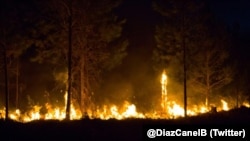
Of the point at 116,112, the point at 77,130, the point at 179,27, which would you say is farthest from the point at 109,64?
the point at 77,130

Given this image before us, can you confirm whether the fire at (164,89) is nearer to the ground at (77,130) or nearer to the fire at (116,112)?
the fire at (116,112)

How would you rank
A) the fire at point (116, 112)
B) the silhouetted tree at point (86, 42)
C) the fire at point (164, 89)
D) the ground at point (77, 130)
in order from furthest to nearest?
the fire at point (164, 89)
the silhouetted tree at point (86, 42)
the fire at point (116, 112)
the ground at point (77, 130)

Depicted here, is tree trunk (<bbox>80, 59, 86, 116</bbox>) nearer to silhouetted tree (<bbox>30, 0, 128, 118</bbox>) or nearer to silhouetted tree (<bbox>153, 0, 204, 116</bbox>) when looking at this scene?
silhouetted tree (<bbox>30, 0, 128, 118</bbox>)

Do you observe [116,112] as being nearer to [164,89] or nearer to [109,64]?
[109,64]

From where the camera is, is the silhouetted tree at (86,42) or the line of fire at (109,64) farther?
the silhouetted tree at (86,42)

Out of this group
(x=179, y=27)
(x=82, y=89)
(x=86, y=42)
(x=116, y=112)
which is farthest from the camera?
(x=179, y=27)

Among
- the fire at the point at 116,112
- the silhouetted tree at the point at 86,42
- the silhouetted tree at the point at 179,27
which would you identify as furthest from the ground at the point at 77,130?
the silhouetted tree at the point at 179,27

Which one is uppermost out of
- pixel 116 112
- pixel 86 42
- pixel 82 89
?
pixel 86 42

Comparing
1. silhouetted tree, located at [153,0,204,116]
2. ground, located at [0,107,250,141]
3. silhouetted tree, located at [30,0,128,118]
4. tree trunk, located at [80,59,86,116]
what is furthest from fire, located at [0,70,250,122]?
ground, located at [0,107,250,141]

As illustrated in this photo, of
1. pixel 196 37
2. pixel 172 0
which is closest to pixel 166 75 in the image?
pixel 196 37

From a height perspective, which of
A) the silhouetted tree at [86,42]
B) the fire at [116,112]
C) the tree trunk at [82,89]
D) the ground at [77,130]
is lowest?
the ground at [77,130]

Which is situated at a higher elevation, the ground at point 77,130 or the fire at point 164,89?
the fire at point 164,89

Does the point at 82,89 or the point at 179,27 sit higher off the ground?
the point at 179,27

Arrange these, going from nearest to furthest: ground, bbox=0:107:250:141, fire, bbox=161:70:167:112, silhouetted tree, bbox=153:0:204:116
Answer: ground, bbox=0:107:250:141
silhouetted tree, bbox=153:0:204:116
fire, bbox=161:70:167:112
